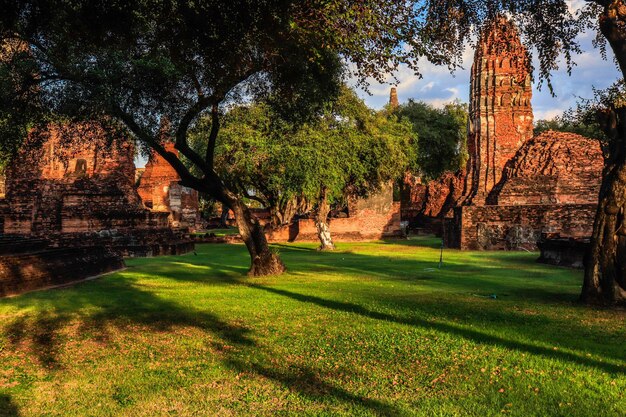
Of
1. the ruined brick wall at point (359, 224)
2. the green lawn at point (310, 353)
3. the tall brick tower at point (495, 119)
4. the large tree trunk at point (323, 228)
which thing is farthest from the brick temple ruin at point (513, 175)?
the green lawn at point (310, 353)

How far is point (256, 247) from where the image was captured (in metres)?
12.5

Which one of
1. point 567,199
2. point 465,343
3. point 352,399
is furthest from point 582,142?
point 352,399

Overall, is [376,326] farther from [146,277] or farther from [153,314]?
[146,277]

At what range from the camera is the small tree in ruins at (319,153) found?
75.7 feet

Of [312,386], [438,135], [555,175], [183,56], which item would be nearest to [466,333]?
[312,386]

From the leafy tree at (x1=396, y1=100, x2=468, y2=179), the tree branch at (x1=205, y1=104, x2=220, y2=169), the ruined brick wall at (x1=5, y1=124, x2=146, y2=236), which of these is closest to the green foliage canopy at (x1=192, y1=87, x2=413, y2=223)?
the ruined brick wall at (x1=5, y1=124, x2=146, y2=236)

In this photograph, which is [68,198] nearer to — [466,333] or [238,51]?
[238,51]

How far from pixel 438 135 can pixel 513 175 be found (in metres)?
19.8

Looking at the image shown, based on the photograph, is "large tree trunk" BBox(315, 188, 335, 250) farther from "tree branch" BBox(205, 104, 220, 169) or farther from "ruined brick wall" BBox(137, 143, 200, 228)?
"ruined brick wall" BBox(137, 143, 200, 228)

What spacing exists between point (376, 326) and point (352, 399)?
2.44 metres

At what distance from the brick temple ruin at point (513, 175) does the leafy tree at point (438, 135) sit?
1653 centimetres

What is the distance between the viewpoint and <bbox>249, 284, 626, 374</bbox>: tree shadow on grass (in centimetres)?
472

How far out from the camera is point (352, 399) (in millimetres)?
3848

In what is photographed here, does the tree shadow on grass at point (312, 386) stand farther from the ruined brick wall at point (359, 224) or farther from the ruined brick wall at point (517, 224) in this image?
the ruined brick wall at point (359, 224)
